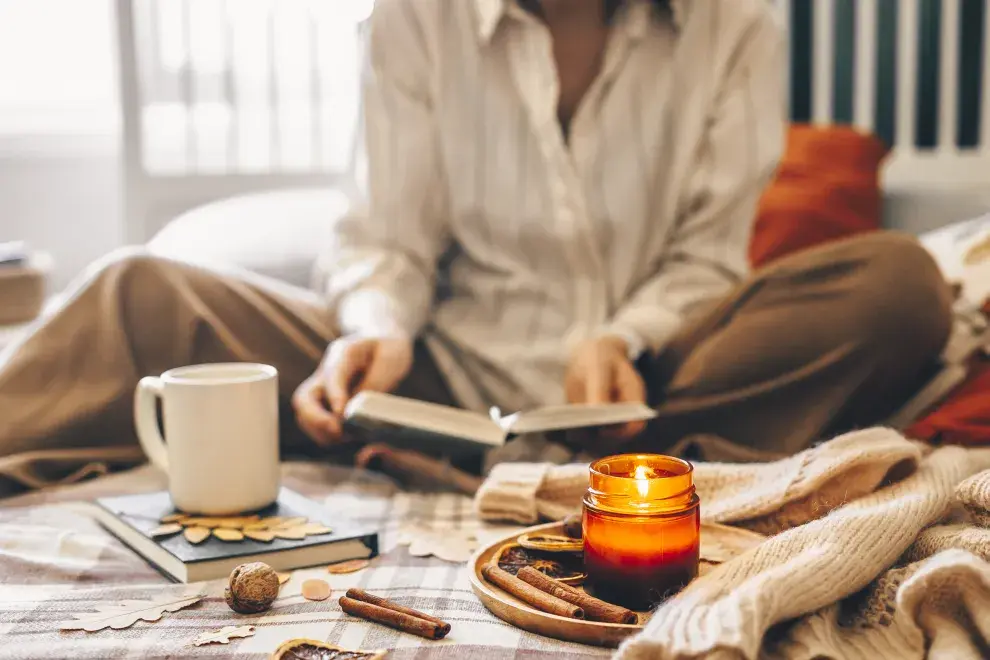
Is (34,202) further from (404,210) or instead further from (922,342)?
(922,342)

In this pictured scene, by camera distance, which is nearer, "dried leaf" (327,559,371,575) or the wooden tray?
the wooden tray

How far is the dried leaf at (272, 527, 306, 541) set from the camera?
0.77 meters

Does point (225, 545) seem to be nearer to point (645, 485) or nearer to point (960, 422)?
point (645, 485)

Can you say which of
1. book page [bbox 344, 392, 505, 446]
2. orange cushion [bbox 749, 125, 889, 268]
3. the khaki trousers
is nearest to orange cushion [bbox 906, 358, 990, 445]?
the khaki trousers

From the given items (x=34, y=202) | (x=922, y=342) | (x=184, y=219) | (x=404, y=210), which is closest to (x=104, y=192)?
(x=34, y=202)

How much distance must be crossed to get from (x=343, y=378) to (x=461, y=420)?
0.18m

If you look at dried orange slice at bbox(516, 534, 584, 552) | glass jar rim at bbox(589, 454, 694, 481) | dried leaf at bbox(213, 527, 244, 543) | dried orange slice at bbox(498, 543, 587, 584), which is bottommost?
dried leaf at bbox(213, 527, 244, 543)

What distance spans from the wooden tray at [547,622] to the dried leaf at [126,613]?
187 mm

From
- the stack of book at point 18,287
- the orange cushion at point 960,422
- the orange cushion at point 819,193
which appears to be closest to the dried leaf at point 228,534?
the orange cushion at point 960,422

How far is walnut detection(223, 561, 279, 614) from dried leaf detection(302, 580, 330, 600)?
27mm

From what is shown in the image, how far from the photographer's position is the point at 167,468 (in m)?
0.85

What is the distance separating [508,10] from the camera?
1.25 meters

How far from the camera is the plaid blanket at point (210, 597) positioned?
0.62m

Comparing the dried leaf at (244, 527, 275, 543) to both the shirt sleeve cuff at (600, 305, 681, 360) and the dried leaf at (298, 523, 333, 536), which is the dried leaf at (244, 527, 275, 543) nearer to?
the dried leaf at (298, 523, 333, 536)
